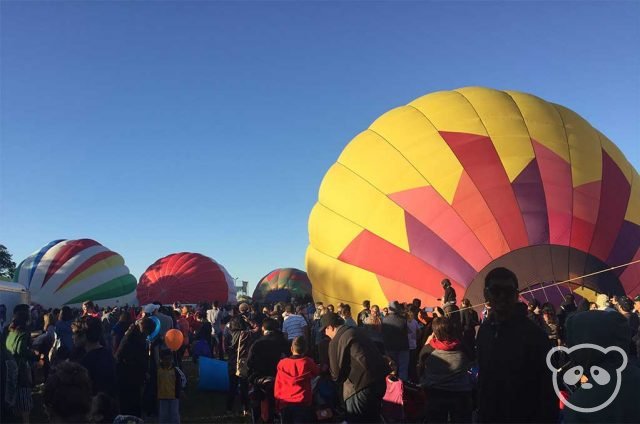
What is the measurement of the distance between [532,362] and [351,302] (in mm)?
8258

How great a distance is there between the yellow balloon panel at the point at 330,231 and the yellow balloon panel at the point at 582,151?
4035 mm

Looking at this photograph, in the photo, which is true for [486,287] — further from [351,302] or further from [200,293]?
[200,293]

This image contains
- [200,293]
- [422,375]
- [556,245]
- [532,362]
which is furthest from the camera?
[200,293]

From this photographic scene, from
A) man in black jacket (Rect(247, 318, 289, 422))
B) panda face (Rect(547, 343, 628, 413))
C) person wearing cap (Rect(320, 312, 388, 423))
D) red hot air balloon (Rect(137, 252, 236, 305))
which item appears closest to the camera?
panda face (Rect(547, 343, 628, 413))

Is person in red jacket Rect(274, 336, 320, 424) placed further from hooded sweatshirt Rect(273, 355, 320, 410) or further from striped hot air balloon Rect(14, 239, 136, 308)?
striped hot air balloon Rect(14, 239, 136, 308)

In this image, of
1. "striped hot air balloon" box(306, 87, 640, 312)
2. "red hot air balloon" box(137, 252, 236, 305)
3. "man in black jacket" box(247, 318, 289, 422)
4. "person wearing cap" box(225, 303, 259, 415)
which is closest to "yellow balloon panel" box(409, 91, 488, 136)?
"striped hot air balloon" box(306, 87, 640, 312)

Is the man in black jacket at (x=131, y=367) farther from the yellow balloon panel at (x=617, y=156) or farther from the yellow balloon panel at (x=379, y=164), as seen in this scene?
the yellow balloon panel at (x=617, y=156)

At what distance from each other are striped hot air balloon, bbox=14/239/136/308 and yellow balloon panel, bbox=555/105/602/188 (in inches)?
810

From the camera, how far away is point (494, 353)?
8.18 feet

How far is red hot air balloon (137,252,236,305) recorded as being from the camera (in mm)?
24562

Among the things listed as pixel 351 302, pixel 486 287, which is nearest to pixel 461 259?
pixel 351 302

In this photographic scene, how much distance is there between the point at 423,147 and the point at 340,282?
10.7 feet

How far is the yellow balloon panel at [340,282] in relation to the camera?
9.96 metres

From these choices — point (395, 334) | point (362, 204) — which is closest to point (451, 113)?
point (362, 204)
